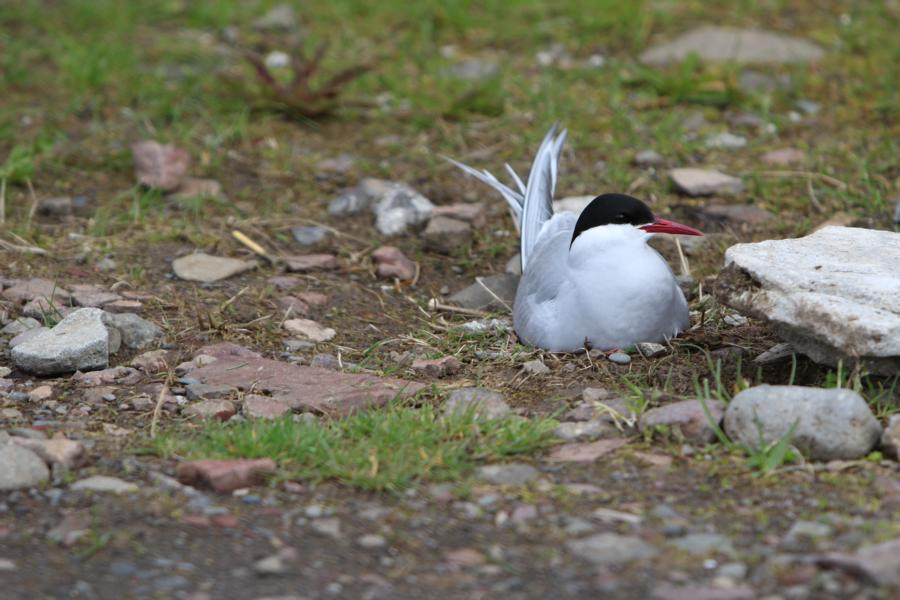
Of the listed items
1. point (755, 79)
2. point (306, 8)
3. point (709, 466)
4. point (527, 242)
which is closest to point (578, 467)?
point (709, 466)

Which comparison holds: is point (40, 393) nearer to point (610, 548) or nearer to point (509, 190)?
point (610, 548)

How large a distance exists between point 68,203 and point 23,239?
0.51 meters

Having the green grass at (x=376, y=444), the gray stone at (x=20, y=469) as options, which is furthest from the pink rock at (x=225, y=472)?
the gray stone at (x=20, y=469)

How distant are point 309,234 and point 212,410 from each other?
1758 millimetres

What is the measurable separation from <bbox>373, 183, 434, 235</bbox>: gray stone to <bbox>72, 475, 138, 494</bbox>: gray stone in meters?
2.32

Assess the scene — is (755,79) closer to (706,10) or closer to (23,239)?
(706,10)

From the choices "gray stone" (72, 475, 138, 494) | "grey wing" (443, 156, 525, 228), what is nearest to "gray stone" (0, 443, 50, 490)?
"gray stone" (72, 475, 138, 494)

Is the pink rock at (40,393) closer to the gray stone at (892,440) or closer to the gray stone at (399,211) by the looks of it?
the gray stone at (399,211)

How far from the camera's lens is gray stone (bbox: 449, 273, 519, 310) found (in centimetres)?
461

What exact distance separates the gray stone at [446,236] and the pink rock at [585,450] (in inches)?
75.3

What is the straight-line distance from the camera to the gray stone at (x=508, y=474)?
10.1 ft

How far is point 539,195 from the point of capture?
16.0 feet

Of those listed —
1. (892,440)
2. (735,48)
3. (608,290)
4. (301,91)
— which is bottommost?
(892,440)

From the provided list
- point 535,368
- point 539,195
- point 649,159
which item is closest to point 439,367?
point 535,368
